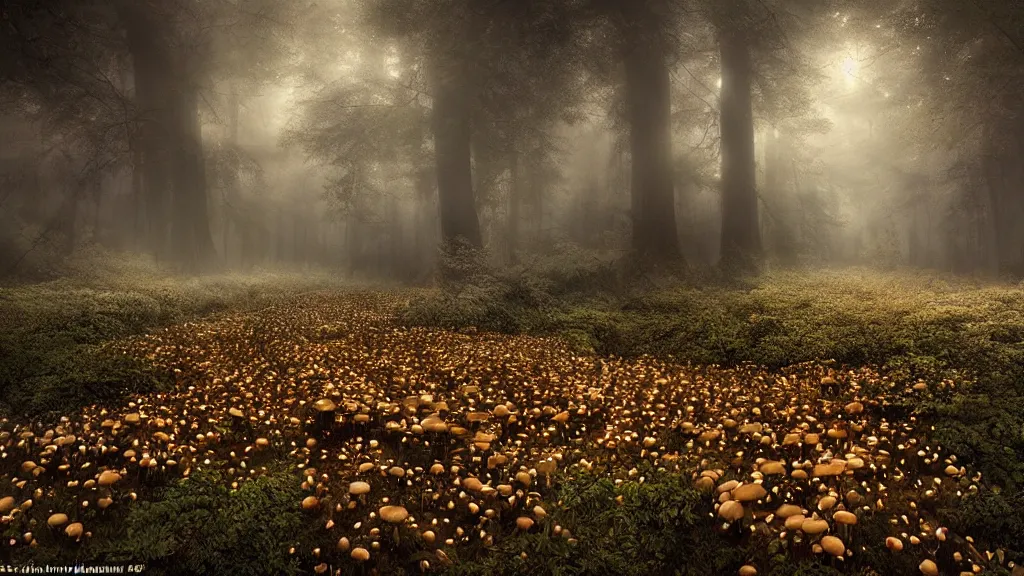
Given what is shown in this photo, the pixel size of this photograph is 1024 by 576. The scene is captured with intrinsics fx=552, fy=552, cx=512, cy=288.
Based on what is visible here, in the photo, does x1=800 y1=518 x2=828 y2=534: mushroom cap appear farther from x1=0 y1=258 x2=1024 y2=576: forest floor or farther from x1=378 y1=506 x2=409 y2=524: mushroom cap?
x1=378 y1=506 x2=409 y2=524: mushroom cap

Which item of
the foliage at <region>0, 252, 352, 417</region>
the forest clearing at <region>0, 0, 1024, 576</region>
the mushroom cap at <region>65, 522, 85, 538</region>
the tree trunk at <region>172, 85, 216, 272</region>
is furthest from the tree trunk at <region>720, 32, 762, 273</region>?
the tree trunk at <region>172, 85, 216, 272</region>

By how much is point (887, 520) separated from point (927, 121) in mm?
23060

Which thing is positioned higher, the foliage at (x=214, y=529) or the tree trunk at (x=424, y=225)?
the tree trunk at (x=424, y=225)

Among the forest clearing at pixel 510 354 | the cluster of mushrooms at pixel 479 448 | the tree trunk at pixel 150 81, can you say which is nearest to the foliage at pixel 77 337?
the forest clearing at pixel 510 354

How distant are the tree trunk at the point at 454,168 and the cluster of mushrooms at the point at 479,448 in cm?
1142

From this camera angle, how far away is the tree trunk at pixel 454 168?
1842 centimetres

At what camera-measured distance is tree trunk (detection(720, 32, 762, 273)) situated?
1850 cm

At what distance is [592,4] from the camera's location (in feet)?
51.5

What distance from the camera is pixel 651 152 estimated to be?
17188mm

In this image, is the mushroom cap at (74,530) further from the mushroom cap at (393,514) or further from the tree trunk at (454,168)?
the tree trunk at (454,168)

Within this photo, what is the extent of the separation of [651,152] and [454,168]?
6.52m

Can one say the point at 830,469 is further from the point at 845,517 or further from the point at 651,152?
the point at 651,152

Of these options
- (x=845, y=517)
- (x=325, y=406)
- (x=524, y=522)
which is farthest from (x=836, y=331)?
(x=325, y=406)

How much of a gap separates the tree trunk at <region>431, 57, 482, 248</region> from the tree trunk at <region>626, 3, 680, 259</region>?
5.36 metres
